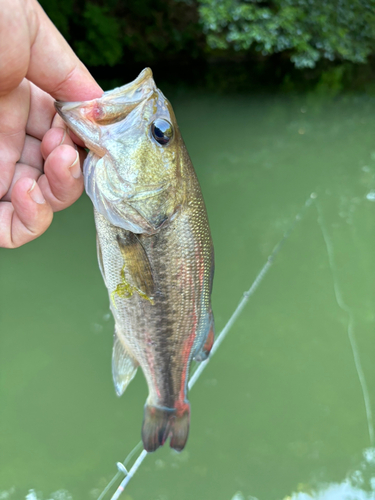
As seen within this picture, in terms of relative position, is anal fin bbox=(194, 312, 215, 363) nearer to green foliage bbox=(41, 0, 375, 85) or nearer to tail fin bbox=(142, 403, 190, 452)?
tail fin bbox=(142, 403, 190, 452)

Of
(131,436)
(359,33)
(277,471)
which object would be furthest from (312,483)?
(359,33)

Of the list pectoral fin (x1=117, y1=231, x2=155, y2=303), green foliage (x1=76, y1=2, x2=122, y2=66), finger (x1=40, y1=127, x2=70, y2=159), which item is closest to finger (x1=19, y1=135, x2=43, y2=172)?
finger (x1=40, y1=127, x2=70, y2=159)

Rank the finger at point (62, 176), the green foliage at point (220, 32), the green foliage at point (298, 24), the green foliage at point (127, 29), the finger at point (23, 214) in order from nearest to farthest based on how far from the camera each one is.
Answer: the finger at point (62, 176) → the finger at point (23, 214) → the green foliage at point (298, 24) → the green foliage at point (220, 32) → the green foliage at point (127, 29)

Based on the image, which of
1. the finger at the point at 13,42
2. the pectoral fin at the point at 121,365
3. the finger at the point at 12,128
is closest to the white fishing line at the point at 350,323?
the pectoral fin at the point at 121,365

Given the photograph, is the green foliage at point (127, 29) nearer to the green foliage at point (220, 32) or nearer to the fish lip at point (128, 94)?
the green foliage at point (220, 32)

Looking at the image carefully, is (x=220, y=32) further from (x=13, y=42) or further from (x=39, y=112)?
(x=13, y=42)
